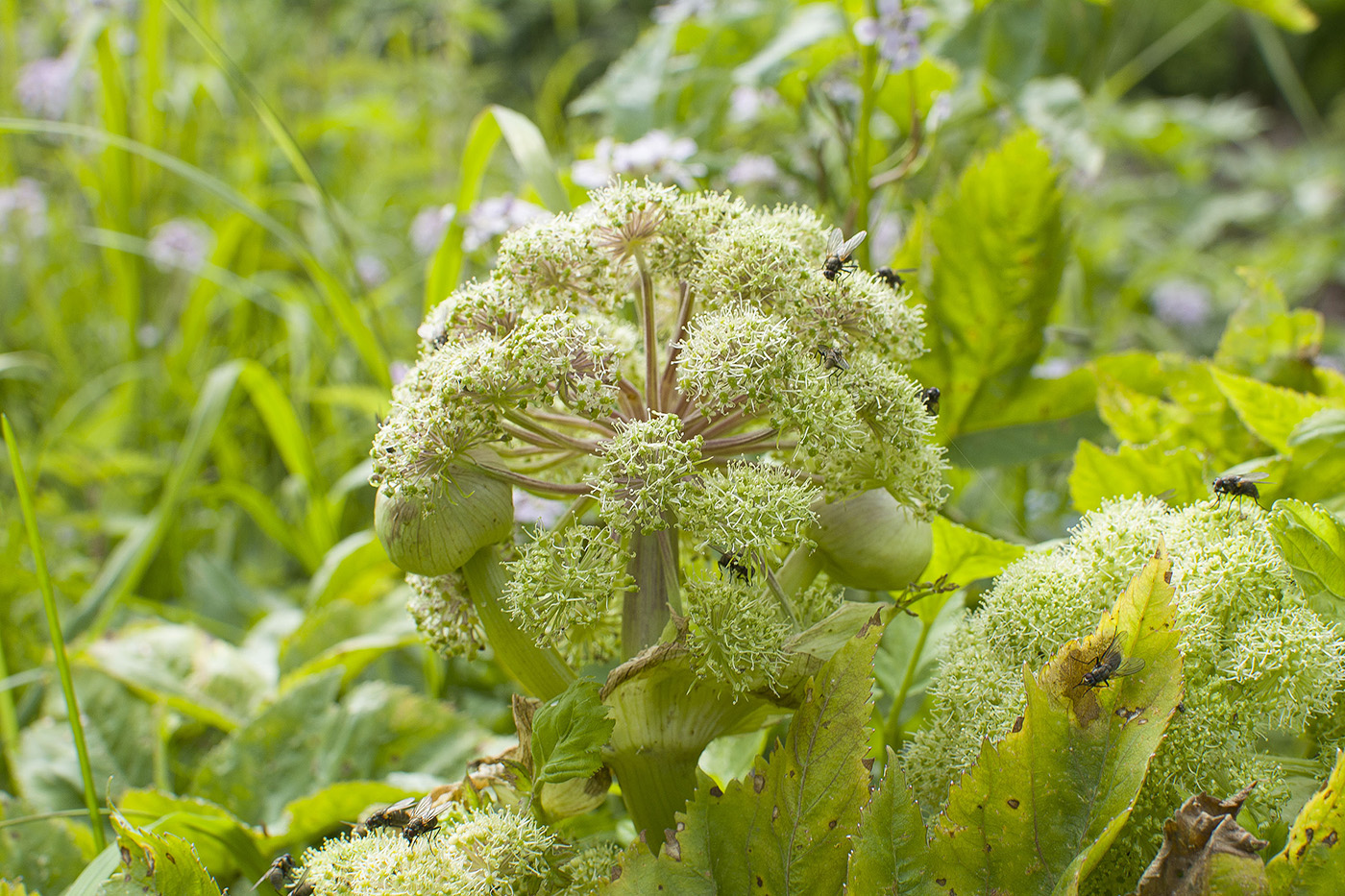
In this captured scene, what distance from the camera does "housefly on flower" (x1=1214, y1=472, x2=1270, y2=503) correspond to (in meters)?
0.79

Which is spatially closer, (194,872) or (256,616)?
(194,872)

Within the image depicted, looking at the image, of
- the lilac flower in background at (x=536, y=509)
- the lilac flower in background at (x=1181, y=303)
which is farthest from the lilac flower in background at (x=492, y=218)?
the lilac flower in background at (x=1181, y=303)

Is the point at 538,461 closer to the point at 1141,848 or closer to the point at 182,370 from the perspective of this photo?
the point at 1141,848

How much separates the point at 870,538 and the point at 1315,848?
1.19ft

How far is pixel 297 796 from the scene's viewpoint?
44.0 inches

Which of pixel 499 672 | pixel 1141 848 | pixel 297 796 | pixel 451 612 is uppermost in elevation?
pixel 451 612

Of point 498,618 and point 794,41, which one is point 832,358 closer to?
point 498,618

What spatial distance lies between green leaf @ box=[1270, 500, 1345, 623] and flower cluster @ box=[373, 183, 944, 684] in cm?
30

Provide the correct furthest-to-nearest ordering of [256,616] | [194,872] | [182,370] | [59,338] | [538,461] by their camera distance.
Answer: [59,338] < [182,370] < [256,616] < [538,461] < [194,872]

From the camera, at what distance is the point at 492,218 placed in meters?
1.48

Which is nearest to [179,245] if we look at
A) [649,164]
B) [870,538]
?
[649,164]

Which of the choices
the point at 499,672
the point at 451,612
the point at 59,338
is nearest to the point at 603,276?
the point at 451,612

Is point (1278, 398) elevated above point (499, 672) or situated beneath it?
elevated above

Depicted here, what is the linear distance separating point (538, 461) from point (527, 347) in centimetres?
21
